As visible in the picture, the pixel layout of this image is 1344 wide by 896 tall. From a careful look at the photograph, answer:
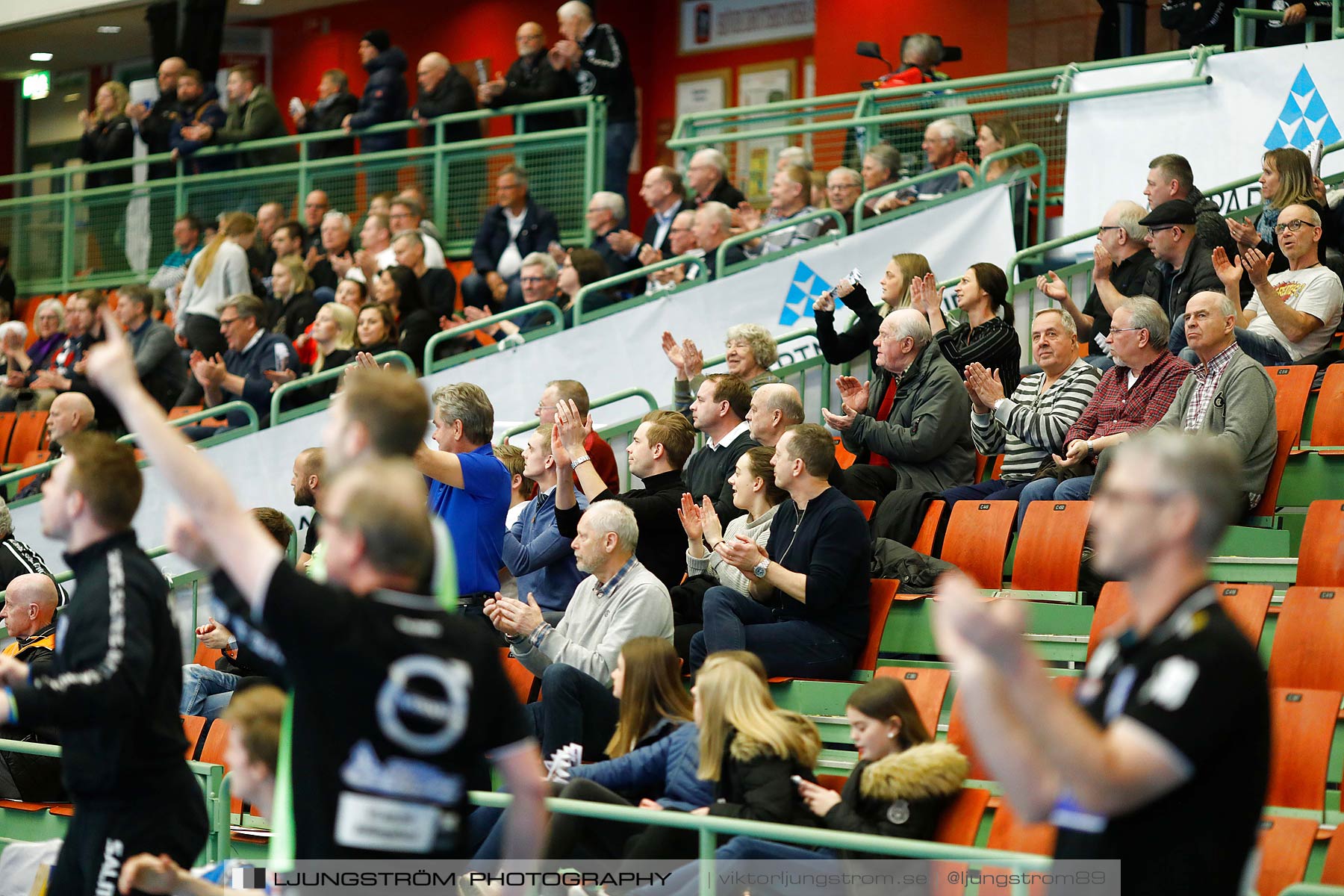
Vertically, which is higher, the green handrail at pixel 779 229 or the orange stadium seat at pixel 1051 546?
the green handrail at pixel 779 229

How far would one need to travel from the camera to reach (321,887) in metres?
2.63

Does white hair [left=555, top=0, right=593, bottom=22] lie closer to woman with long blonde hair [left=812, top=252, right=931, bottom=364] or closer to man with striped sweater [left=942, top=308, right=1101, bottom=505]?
woman with long blonde hair [left=812, top=252, right=931, bottom=364]

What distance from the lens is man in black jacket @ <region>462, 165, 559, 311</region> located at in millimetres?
11531

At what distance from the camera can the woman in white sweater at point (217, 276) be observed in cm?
1208

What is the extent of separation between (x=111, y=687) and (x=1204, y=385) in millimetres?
4463

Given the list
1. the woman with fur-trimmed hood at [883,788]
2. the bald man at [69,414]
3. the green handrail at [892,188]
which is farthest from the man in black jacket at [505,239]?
the woman with fur-trimmed hood at [883,788]

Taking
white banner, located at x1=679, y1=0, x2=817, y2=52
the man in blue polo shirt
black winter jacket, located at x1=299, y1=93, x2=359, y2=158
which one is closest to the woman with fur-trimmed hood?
the man in blue polo shirt

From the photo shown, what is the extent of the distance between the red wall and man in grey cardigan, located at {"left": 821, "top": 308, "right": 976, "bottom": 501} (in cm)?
754

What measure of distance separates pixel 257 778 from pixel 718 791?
1.75 metres

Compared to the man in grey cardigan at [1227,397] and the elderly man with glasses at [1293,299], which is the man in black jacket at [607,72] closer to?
the elderly man with glasses at [1293,299]

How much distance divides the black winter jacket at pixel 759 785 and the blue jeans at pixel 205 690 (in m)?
2.55

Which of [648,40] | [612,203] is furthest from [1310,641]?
[648,40]

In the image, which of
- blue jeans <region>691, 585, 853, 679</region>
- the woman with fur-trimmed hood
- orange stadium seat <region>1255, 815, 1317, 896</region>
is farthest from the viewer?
blue jeans <region>691, 585, 853, 679</region>

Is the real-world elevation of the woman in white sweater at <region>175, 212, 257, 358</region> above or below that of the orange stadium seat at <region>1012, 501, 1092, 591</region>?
above
